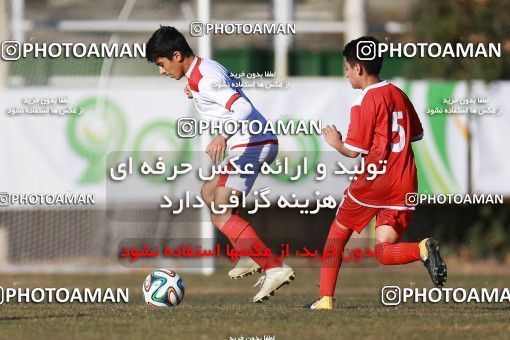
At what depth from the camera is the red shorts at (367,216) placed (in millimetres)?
11172

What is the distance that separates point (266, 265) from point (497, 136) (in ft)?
36.9

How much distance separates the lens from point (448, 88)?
2170cm

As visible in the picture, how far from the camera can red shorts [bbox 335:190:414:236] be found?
11.2 meters

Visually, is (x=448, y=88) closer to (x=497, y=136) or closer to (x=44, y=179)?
(x=497, y=136)

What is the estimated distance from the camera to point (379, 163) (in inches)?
438

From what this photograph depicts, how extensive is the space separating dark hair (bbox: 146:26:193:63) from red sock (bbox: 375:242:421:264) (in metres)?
2.53

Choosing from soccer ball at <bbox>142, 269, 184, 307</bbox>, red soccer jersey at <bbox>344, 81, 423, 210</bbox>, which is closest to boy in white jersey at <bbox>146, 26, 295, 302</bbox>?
soccer ball at <bbox>142, 269, 184, 307</bbox>

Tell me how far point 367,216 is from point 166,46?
2.41m

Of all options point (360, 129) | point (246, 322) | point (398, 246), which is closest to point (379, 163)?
point (360, 129)

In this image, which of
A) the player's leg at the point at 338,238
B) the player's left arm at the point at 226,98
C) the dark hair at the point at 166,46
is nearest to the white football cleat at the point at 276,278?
the player's leg at the point at 338,238

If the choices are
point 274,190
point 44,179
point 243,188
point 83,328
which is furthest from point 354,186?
point 44,179

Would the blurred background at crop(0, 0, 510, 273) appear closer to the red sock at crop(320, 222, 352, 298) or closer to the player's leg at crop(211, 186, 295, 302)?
the player's leg at crop(211, 186, 295, 302)

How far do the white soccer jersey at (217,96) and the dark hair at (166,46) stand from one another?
7.0 inches

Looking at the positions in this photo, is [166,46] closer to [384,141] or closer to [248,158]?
[248,158]
